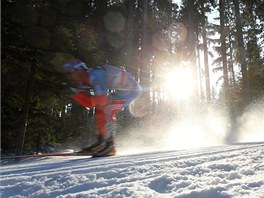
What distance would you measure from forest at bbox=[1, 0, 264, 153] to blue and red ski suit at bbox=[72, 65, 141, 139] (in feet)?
4.66

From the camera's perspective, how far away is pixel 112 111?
19.4 ft

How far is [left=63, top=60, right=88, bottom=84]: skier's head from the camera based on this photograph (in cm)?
584

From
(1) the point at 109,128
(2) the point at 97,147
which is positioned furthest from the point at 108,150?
(1) the point at 109,128

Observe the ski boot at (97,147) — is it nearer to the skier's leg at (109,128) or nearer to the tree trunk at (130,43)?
the skier's leg at (109,128)

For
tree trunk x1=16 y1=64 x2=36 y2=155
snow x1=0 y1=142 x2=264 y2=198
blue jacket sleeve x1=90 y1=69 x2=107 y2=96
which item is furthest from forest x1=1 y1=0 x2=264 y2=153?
snow x1=0 y1=142 x2=264 y2=198

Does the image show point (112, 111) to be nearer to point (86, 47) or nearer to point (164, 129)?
point (86, 47)

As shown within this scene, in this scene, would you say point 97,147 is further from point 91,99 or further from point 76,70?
point 76,70

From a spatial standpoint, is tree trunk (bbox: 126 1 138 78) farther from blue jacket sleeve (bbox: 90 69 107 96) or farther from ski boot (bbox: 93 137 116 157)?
ski boot (bbox: 93 137 116 157)

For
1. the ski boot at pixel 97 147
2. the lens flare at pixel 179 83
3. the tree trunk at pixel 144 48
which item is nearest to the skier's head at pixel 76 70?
the ski boot at pixel 97 147

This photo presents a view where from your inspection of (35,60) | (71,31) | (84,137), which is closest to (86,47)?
(71,31)

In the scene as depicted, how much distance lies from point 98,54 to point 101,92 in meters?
6.05

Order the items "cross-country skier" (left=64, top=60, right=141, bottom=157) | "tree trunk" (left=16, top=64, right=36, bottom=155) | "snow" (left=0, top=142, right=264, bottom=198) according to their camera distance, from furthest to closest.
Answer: "tree trunk" (left=16, top=64, right=36, bottom=155) → "cross-country skier" (left=64, top=60, right=141, bottom=157) → "snow" (left=0, top=142, right=264, bottom=198)

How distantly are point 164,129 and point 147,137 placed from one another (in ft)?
7.24

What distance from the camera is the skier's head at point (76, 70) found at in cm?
584
